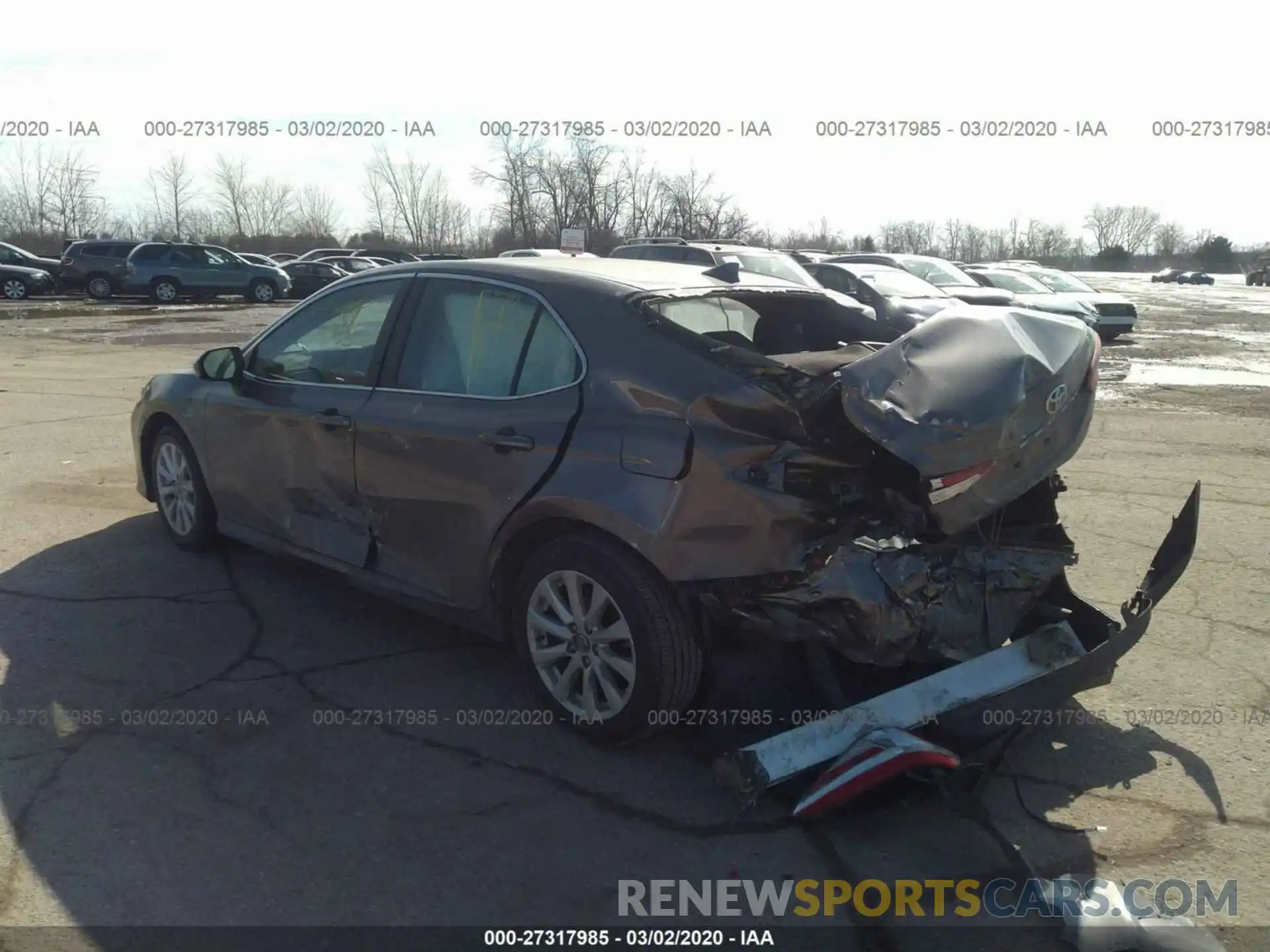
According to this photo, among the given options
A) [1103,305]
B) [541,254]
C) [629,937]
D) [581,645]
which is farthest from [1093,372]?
[1103,305]

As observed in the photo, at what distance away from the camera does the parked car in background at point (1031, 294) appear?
17.7m

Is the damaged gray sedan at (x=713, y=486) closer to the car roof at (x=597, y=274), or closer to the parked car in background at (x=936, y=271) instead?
the car roof at (x=597, y=274)

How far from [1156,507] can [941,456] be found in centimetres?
475

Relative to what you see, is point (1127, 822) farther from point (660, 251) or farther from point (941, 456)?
point (660, 251)

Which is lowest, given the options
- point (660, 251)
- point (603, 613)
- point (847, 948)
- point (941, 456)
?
point (847, 948)

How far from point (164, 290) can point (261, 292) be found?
2757mm

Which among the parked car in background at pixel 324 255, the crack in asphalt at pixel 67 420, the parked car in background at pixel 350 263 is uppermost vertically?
the parked car in background at pixel 324 255

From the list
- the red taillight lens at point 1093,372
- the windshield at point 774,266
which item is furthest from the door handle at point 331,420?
the windshield at point 774,266

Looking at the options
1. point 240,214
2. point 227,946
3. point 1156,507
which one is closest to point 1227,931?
point 227,946

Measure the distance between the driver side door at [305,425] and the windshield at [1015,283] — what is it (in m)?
16.7

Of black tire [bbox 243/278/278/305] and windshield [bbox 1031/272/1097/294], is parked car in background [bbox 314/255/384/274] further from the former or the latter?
windshield [bbox 1031/272/1097/294]

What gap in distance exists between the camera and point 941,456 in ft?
11.1

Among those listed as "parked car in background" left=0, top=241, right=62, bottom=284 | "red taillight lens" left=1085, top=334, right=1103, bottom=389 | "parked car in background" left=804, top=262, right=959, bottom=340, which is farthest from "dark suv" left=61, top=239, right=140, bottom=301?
"red taillight lens" left=1085, top=334, right=1103, bottom=389

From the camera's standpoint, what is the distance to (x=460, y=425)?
420 centimetres
